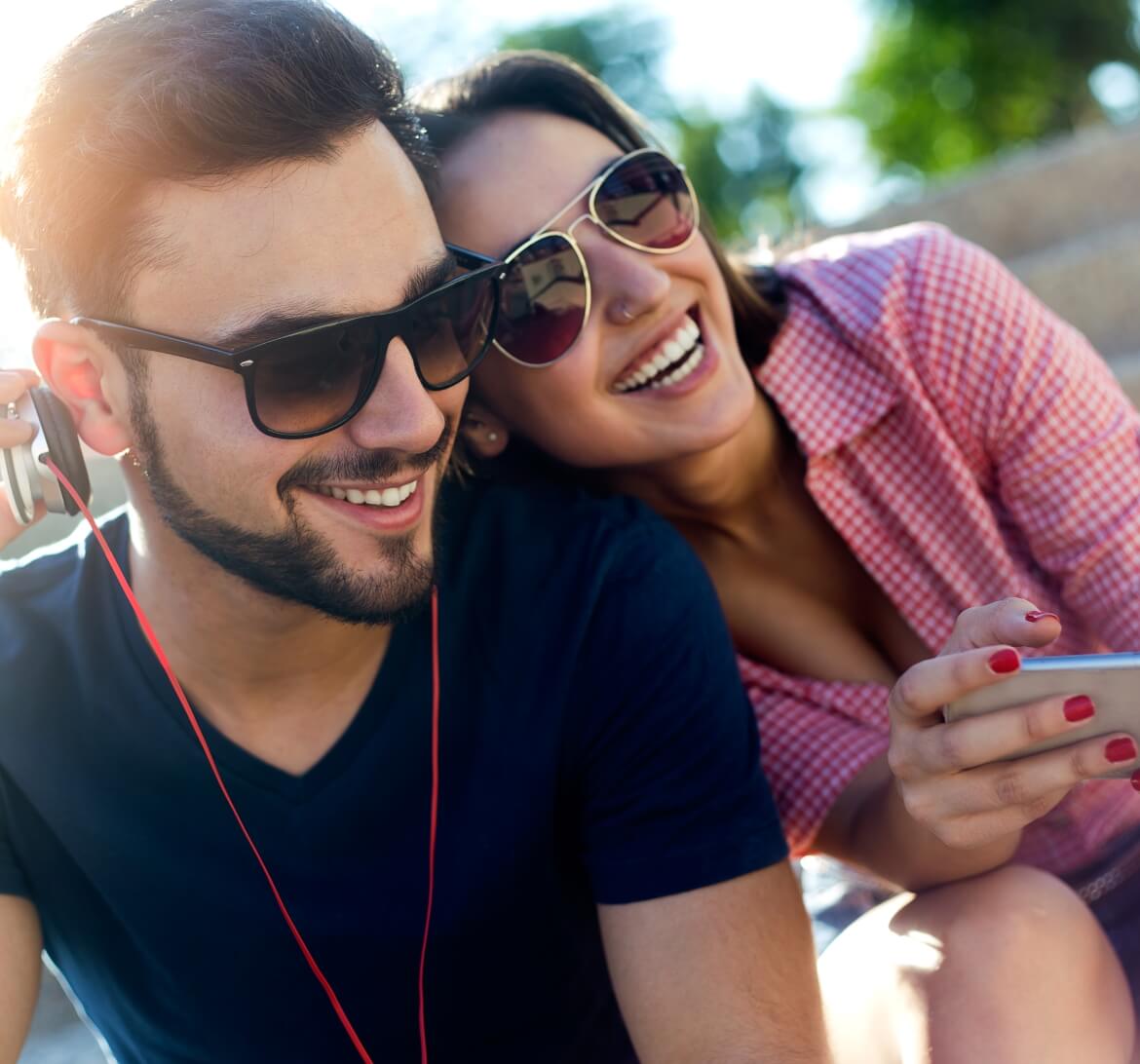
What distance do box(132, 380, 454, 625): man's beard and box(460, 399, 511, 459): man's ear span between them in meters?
0.49

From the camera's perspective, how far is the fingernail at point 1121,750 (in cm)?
162

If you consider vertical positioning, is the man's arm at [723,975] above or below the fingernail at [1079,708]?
below

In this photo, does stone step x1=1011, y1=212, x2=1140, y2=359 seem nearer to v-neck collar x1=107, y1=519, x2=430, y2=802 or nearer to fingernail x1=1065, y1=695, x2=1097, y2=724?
v-neck collar x1=107, y1=519, x2=430, y2=802

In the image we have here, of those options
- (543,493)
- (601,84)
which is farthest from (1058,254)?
(543,493)

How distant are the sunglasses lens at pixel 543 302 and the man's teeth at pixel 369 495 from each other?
453 mm

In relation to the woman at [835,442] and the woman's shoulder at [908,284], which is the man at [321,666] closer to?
the woman at [835,442]

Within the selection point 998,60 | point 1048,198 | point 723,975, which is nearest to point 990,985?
point 723,975

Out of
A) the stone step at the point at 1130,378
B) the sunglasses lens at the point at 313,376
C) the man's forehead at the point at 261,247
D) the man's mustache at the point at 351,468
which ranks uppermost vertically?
the man's forehead at the point at 261,247

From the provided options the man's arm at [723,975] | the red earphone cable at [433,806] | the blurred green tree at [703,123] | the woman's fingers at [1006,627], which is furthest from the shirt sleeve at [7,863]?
the blurred green tree at [703,123]

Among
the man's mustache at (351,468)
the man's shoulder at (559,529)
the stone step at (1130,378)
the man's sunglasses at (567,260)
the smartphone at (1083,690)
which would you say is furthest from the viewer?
the stone step at (1130,378)

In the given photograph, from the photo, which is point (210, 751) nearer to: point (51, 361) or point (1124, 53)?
point (51, 361)

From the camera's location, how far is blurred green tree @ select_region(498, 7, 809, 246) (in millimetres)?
33844

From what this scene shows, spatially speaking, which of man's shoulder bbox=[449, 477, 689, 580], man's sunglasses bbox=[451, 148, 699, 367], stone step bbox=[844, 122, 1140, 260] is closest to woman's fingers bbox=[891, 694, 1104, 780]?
man's shoulder bbox=[449, 477, 689, 580]

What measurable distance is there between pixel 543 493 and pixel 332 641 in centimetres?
51
